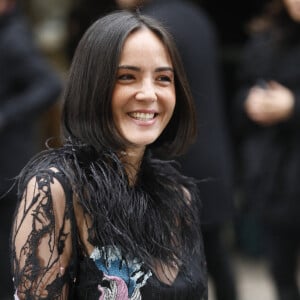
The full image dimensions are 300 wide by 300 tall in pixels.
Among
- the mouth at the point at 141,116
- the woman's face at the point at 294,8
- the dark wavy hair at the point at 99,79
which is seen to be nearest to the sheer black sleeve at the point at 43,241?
the dark wavy hair at the point at 99,79

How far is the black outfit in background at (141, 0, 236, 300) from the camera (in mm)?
4570

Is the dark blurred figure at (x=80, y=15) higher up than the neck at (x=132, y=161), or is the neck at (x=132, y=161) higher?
the neck at (x=132, y=161)

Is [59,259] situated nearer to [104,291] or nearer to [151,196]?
[104,291]

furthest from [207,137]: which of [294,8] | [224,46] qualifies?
[224,46]

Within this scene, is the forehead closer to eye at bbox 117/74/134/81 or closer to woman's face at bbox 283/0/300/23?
eye at bbox 117/74/134/81

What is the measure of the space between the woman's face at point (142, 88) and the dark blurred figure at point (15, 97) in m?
2.22

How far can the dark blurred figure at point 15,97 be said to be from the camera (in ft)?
16.4

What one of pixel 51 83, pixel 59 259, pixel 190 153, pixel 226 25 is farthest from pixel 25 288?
pixel 226 25

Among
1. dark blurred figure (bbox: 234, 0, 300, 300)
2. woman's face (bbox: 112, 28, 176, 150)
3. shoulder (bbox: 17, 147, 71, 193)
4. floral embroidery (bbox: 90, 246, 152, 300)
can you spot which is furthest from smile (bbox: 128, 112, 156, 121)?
dark blurred figure (bbox: 234, 0, 300, 300)

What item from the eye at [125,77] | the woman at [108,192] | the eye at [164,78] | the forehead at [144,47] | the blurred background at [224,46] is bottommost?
the blurred background at [224,46]

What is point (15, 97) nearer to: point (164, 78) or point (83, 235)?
point (164, 78)

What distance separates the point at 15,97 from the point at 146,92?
239 cm

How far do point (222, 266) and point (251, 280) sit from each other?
209 cm

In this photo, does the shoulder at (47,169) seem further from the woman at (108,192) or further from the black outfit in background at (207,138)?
the black outfit in background at (207,138)
